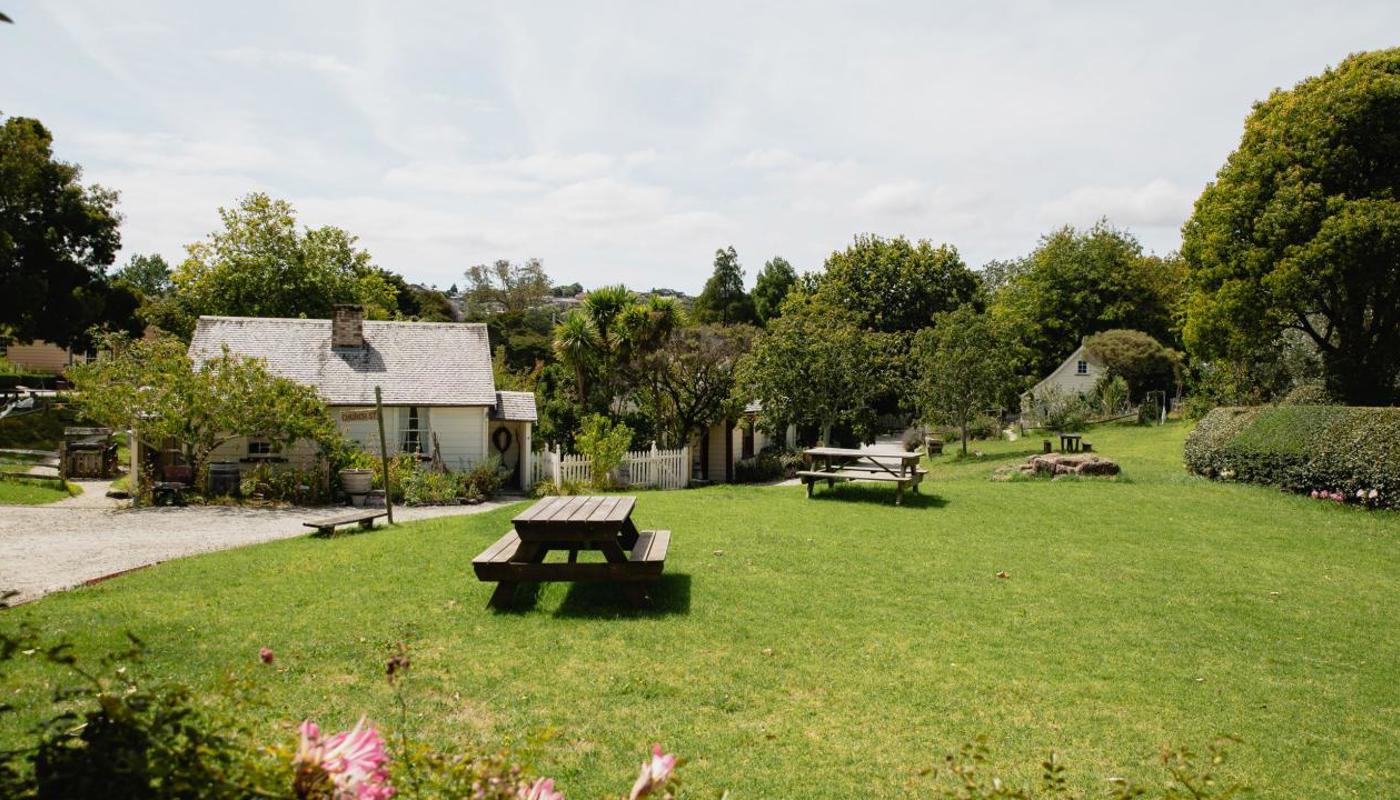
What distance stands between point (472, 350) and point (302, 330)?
5177mm

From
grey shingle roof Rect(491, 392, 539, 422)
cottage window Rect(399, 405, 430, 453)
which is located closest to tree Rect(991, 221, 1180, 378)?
grey shingle roof Rect(491, 392, 539, 422)

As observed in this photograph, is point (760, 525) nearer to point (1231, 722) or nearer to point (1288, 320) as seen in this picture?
point (1231, 722)

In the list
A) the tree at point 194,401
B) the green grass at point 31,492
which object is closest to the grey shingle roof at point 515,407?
the tree at point 194,401

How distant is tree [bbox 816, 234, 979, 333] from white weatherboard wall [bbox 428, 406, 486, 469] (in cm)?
2736

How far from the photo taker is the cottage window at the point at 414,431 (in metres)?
23.9

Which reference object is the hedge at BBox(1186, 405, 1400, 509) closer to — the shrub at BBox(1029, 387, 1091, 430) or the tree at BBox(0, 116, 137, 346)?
the shrub at BBox(1029, 387, 1091, 430)

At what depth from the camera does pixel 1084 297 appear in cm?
5566

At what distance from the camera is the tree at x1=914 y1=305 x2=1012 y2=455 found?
95.7 feet

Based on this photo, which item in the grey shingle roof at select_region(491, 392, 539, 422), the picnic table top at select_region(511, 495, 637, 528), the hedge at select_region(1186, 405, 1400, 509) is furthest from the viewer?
the grey shingle roof at select_region(491, 392, 539, 422)

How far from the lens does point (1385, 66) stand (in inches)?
798

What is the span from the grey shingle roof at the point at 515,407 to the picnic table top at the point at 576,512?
50.6ft

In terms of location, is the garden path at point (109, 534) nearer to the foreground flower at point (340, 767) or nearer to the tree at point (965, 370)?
the foreground flower at point (340, 767)

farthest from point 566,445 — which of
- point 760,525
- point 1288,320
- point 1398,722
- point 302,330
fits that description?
point 1398,722

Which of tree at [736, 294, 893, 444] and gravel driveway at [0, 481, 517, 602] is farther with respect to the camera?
tree at [736, 294, 893, 444]
